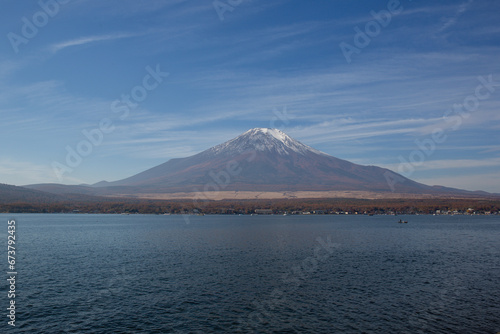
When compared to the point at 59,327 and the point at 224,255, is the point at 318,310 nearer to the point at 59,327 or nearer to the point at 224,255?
the point at 59,327

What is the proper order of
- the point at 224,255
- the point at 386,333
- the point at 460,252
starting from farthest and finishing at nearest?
the point at 460,252
the point at 224,255
the point at 386,333

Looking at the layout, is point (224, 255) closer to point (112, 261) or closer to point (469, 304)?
point (112, 261)

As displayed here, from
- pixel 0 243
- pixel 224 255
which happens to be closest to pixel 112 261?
pixel 224 255

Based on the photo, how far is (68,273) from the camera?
3766cm

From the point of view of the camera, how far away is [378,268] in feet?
135

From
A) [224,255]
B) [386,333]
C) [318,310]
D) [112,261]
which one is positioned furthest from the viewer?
[224,255]

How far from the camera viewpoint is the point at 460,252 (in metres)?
53.9

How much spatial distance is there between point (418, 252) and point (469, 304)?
27.3m

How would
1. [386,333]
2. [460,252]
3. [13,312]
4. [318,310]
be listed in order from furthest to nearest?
[460,252] → [318,310] → [13,312] → [386,333]

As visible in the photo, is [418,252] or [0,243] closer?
[418,252]

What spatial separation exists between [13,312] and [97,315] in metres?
5.55

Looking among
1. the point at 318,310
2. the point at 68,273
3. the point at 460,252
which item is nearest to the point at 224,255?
the point at 68,273

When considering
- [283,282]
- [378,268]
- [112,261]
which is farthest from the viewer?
[112,261]

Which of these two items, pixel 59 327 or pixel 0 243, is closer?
pixel 59 327
